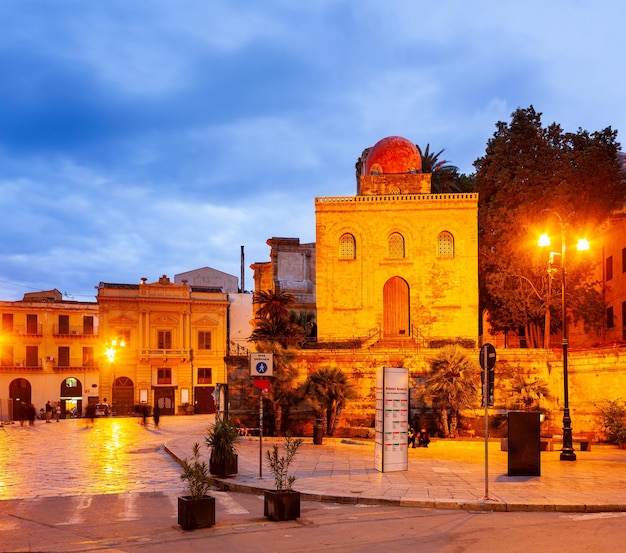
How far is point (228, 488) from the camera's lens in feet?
49.5

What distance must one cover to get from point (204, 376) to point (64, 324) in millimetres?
11932

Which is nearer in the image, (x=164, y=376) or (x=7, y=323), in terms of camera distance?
(x=7, y=323)

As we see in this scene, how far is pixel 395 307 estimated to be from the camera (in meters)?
38.9

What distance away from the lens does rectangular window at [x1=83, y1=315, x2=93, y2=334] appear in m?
57.2

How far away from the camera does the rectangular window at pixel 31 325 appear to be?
5591 centimetres

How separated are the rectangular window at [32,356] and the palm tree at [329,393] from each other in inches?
1305

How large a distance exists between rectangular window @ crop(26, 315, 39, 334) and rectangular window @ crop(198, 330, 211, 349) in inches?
503

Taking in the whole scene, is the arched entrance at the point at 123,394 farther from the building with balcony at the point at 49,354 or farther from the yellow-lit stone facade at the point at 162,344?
the building with balcony at the point at 49,354

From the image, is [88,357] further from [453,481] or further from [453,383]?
[453,481]

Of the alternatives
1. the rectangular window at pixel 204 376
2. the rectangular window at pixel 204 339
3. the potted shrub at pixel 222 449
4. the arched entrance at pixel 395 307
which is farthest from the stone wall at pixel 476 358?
the rectangular window at pixel 204 339

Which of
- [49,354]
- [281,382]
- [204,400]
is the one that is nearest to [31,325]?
[49,354]

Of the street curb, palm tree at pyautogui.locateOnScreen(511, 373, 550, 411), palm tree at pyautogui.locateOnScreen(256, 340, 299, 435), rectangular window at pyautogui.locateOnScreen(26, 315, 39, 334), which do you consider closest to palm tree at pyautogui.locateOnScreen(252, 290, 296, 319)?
palm tree at pyautogui.locateOnScreen(256, 340, 299, 435)

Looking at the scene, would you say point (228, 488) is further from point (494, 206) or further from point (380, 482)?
point (494, 206)

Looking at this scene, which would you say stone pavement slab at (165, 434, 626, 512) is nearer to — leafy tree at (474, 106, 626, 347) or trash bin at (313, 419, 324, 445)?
trash bin at (313, 419, 324, 445)
